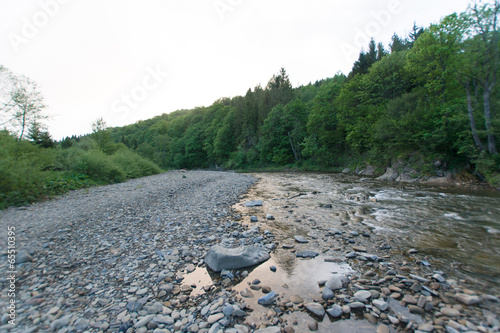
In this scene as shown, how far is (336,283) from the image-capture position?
4.12 m

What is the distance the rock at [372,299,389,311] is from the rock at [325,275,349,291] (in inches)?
23.9

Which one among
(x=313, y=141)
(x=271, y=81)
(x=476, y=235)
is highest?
(x=271, y=81)

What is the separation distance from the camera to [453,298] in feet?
12.0

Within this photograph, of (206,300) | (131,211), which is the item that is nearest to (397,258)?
(206,300)

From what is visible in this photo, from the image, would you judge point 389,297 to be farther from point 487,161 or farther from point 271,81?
point 271,81

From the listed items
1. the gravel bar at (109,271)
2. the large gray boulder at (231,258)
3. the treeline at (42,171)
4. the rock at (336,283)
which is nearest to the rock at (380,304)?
the rock at (336,283)

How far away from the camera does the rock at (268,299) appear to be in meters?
3.74

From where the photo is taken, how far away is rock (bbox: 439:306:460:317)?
10.6 ft

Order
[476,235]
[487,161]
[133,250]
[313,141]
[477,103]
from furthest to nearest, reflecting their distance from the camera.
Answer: [313,141], [477,103], [487,161], [476,235], [133,250]

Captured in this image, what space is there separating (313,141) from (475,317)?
119 feet

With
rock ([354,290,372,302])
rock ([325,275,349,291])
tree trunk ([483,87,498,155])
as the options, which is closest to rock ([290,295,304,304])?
rock ([325,275,349,291])

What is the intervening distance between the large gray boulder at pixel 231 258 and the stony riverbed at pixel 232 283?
0.18 m

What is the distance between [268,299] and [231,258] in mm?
1469

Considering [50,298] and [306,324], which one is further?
[50,298]
